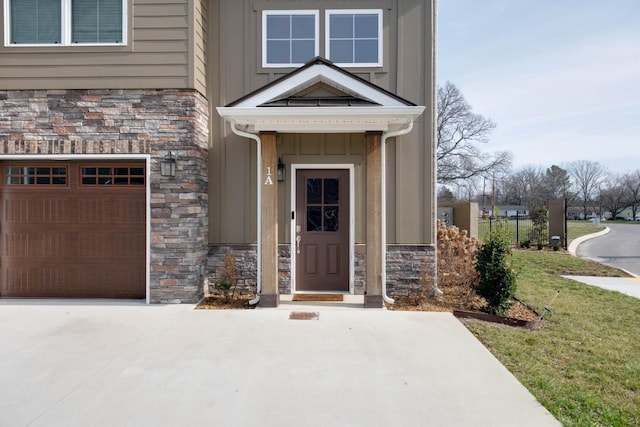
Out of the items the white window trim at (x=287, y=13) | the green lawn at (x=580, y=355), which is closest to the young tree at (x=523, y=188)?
the green lawn at (x=580, y=355)

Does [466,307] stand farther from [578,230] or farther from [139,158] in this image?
[578,230]

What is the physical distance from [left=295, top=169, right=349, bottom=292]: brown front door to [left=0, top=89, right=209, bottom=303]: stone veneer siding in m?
1.82

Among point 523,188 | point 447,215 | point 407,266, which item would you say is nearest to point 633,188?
point 523,188

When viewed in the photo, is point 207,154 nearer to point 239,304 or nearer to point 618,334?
point 239,304

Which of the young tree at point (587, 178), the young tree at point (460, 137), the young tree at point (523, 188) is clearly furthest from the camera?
the young tree at point (587, 178)

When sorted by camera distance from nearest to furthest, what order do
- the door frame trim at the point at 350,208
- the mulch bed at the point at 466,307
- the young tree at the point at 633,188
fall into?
the mulch bed at the point at 466,307 → the door frame trim at the point at 350,208 → the young tree at the point at 633,188

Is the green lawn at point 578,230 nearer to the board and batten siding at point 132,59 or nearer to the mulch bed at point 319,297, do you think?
the mulch bed at point 319,297

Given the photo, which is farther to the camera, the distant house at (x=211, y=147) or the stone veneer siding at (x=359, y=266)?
the stone veneer siding at (x=359, y=266)

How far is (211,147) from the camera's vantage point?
255 inches

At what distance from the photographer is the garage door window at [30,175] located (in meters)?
6.00

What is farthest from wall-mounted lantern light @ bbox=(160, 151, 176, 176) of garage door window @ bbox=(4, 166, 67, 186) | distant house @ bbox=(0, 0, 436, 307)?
garage door window @ bbox=(4, 166, 67, 186)

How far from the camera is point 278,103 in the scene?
17.5 feet

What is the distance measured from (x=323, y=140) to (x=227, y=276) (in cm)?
288

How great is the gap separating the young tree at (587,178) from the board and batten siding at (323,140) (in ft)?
230
